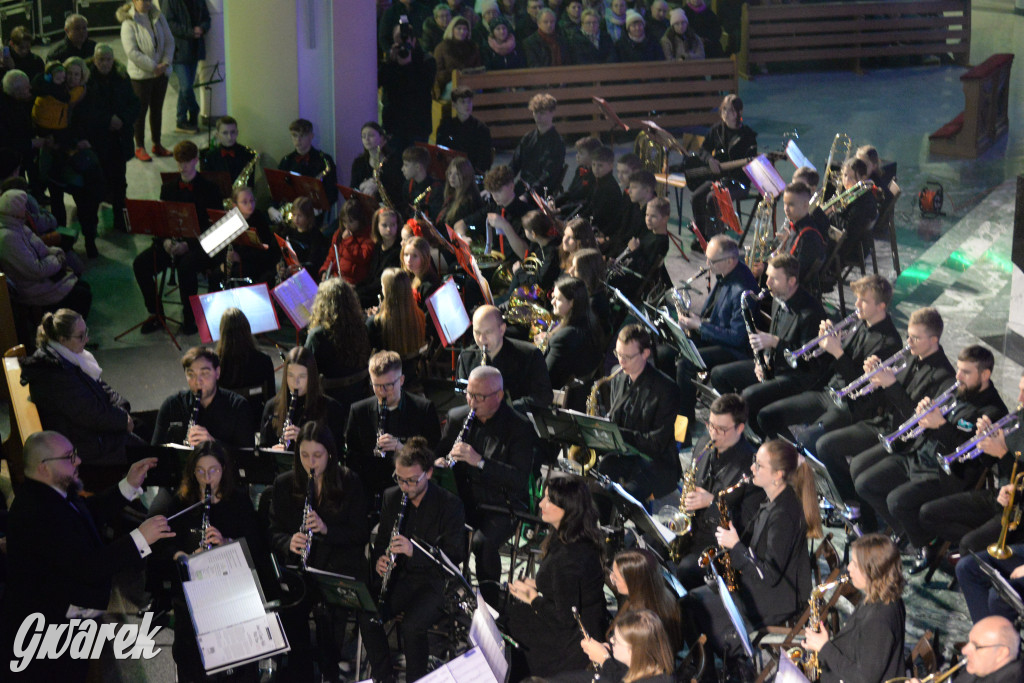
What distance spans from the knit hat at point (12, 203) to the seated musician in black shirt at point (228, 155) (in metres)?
2.34

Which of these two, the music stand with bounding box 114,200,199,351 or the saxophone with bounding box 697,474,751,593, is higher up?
the music stand with bounding box 114,200,199,351

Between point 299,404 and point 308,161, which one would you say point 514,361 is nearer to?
point 299,404

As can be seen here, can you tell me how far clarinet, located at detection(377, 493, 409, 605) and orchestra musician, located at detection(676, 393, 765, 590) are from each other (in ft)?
4.56

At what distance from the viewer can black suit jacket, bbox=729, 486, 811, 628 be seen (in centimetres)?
525

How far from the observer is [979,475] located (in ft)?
19.7

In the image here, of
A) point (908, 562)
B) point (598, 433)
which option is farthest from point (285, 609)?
point (908, 562)

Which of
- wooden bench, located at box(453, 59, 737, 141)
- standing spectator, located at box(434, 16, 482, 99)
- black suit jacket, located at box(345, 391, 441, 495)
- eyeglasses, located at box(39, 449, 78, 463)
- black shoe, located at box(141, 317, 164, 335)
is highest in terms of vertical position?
standing spectator, located at box(434, 16, 482, 99)

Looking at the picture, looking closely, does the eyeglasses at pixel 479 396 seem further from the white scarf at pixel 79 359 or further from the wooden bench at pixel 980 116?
the wooden bench at pixel 980 116

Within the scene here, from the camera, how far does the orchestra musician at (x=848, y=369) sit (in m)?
6.76

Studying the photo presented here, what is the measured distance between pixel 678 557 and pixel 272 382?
111 inches

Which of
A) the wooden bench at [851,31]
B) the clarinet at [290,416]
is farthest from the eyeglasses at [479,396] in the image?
the wooden bench at [851,31]

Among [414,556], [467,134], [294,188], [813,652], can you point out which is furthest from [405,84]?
[813,652]

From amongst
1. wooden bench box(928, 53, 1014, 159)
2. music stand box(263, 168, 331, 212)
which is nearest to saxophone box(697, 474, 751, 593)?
music stand box(263, 168, 331, 212)

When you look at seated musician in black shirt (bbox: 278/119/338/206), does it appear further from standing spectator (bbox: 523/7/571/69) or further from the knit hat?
standing spectator (bbox: 523/7/571/69)
